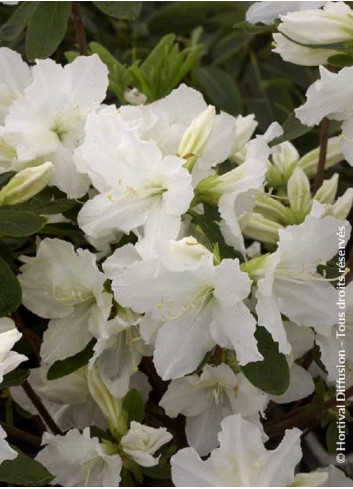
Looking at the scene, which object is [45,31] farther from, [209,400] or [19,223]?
[209,400]

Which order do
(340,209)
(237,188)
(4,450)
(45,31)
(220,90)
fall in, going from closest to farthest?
(4,450) → (237,188) → (340,209) → (45,31) → (220,90)

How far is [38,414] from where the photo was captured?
0.88 m

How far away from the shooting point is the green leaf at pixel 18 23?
37.0 inches

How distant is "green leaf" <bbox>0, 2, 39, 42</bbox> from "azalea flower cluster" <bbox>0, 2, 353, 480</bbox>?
171 mm

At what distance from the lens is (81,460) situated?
74cm

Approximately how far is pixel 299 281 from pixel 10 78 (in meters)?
0.31

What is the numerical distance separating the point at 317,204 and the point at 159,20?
94 centimetres

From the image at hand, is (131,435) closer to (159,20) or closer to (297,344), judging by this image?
(297,344)

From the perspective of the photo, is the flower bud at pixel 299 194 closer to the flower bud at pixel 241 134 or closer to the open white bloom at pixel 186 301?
the flower bud at pixel 241 134

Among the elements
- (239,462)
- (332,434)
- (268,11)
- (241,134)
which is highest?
(268,11)

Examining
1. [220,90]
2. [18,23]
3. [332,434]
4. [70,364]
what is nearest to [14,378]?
[70,364]

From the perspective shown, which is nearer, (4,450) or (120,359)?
(4,450)

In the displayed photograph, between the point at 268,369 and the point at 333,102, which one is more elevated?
the point at 333,102

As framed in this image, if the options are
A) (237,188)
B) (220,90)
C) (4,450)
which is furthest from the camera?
(220,90)
